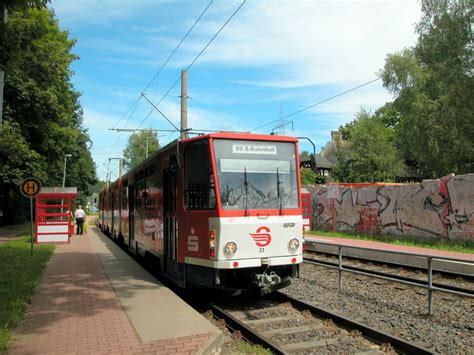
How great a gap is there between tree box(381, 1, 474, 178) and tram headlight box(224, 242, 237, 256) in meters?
29.3

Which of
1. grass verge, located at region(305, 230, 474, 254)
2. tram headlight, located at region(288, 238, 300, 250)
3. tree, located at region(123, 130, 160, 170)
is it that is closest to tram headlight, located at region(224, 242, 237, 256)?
tram headlight, located at region(288, 238, 300, 250)

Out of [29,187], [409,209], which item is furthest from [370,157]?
[29,187]

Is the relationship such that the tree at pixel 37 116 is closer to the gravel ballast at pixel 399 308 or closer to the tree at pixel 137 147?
the gravel ballast at pixel 399 308

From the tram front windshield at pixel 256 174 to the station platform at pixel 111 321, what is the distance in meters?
2.05

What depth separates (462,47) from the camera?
106 feet

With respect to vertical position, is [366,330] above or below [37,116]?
below

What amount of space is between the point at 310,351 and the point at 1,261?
1063 cm

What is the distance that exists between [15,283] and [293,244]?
5879 millimetres

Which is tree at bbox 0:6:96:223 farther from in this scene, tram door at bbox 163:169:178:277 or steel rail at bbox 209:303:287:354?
steel rail at bbox 209:303:287:354

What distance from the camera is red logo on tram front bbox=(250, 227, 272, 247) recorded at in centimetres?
794

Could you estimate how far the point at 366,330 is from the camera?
6.55m

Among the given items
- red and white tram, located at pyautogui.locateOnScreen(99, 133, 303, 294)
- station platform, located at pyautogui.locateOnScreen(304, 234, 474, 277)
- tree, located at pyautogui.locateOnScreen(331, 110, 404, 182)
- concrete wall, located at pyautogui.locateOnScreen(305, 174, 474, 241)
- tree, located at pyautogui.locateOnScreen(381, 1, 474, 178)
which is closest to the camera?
red and white tram, located at pyautogui.locateOnScreen(99, 133, 303, 294)

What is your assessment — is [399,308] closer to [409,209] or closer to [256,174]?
[256,174]

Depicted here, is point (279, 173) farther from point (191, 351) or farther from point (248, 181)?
point (191, 351)
